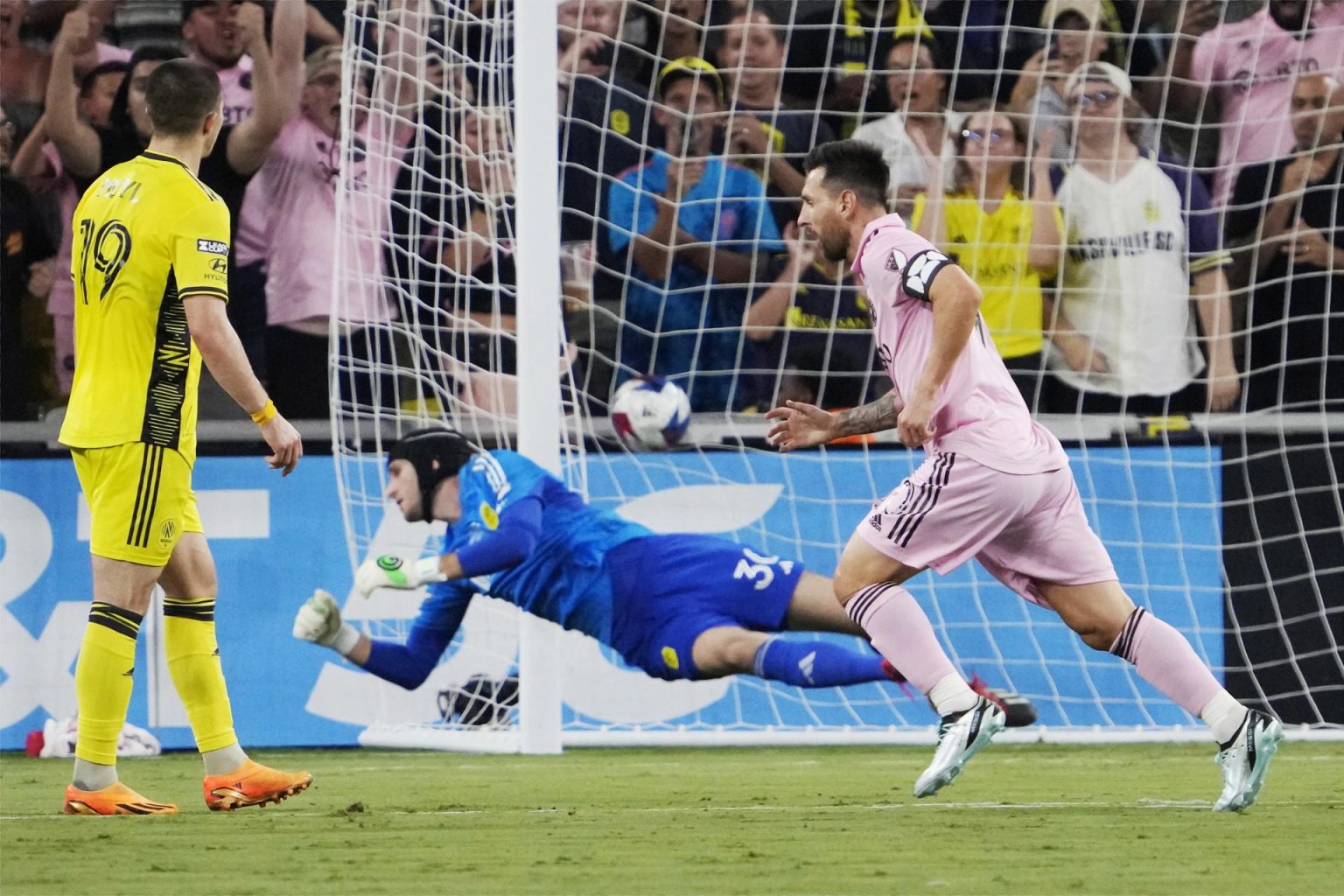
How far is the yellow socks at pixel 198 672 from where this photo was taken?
4953 millimetres

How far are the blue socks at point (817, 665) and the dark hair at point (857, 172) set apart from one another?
2755mm

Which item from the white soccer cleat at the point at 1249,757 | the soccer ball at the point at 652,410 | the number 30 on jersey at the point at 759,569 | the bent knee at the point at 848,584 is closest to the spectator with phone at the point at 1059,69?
the soccer ball at the point at 652,410

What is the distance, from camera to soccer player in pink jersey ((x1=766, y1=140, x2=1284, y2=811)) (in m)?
4.71

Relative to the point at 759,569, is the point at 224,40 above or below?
above

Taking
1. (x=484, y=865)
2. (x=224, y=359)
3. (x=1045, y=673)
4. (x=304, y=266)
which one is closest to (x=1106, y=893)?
(x=484, y=865)

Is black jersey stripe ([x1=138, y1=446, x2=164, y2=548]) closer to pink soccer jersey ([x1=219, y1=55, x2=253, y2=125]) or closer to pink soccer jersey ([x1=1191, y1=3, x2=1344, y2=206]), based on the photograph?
pink soccer jersey ([x1=219, y1=55, x2=253, y2=125])

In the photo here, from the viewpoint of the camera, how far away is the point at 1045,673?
8258mm

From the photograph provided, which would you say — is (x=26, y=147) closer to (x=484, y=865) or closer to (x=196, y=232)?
(x=196, y=232)

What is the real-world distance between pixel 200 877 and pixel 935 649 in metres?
2.02

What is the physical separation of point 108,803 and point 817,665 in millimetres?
3219

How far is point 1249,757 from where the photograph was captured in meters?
4.70

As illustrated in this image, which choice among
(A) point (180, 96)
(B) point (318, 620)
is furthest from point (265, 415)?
(B) point (318, 620)

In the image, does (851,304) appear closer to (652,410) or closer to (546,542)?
(652,410)

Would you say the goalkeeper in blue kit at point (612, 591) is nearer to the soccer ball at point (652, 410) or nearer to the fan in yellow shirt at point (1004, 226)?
the soccer ball at point (652, 410)
